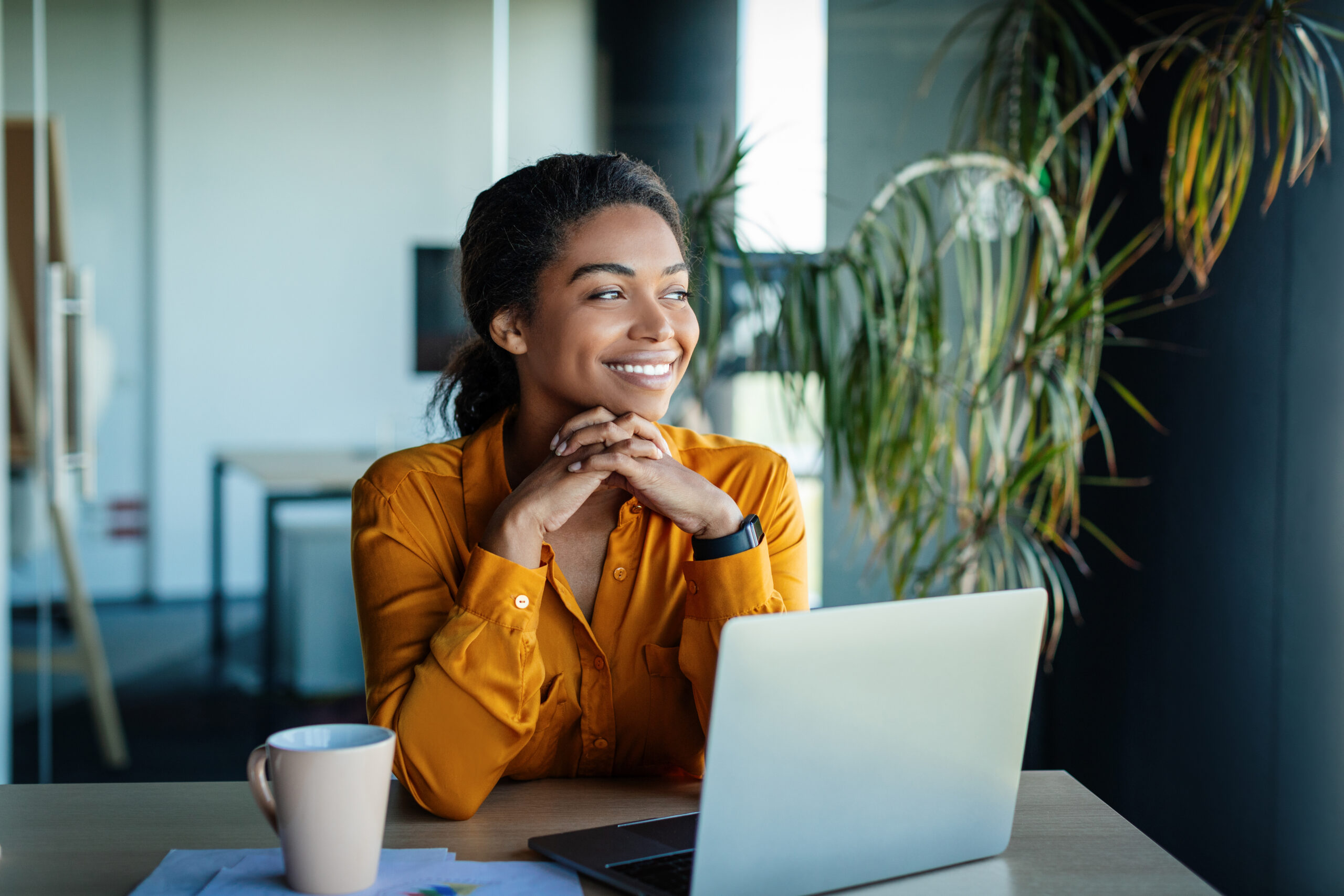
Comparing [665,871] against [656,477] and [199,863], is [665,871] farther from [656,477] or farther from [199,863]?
[656,477]

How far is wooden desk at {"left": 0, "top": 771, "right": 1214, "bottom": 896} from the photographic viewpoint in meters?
0.91

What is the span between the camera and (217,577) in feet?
10.2

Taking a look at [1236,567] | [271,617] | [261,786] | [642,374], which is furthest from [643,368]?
[271,617]

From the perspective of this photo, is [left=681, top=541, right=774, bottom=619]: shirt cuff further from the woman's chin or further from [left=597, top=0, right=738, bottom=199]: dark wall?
[left=597, top=0, right=738, bottom=199]: dark wall

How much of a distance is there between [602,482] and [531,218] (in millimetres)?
374

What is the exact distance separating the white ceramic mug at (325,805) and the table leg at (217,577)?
7.84 feet

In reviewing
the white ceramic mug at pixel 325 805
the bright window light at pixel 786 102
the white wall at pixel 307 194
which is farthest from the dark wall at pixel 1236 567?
the white ceramic mug at pixel 325 805

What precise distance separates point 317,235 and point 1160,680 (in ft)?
7.89

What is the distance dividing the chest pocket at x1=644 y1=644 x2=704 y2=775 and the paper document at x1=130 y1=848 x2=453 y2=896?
1.50ft

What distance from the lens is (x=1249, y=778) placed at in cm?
235

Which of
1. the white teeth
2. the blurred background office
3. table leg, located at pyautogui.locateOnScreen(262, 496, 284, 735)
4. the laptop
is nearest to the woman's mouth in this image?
the white teeth

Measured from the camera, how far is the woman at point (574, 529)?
126 centimetres

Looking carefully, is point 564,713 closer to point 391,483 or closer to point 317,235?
Answer: point 391,483

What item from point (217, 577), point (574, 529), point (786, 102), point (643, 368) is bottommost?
point (217, 577)
